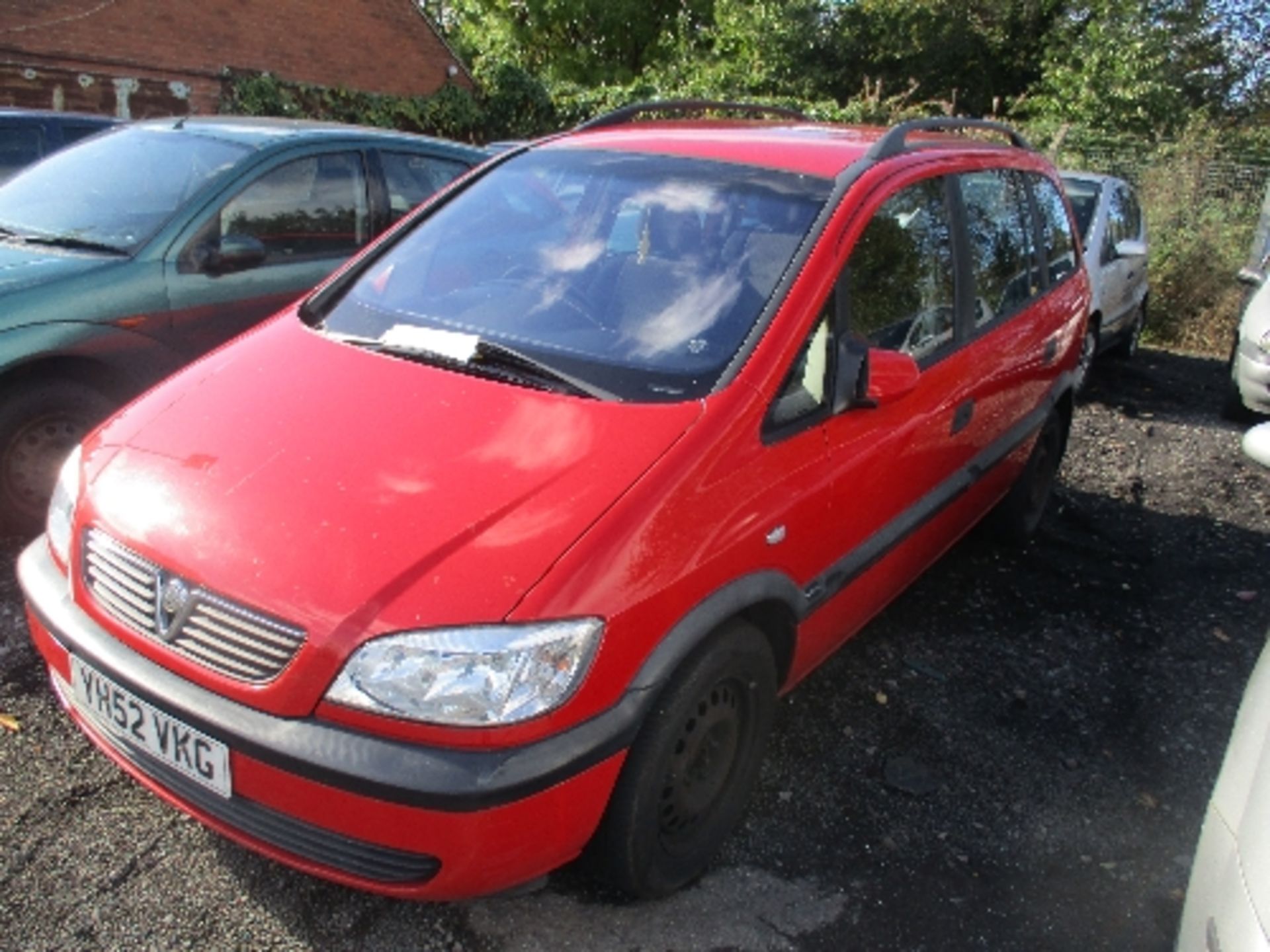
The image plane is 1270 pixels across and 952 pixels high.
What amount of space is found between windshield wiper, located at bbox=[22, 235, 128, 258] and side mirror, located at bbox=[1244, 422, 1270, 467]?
13.1ft

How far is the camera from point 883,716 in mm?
3404

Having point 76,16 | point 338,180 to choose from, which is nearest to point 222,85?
point 76,16

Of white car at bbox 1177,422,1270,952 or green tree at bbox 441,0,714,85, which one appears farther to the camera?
green tree at bbox 441,0,714,85

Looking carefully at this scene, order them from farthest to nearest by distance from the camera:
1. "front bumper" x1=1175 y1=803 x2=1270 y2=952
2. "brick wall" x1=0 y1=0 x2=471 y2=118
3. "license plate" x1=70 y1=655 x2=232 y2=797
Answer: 1. "brick wall" x1=0 y1=0 x2=471 y2=118
2. "license plate" x1=70 y1=655 x2=232 y2=797
3. "front bumper" x1=1175 y1=803 x2=1270 y2=952

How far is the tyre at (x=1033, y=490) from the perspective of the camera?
15.1 feet

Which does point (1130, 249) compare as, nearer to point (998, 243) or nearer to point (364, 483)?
point (998, 243)

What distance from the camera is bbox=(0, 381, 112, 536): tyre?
3869mm

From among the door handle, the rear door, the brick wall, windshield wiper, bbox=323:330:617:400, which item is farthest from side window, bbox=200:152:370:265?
the brick wall

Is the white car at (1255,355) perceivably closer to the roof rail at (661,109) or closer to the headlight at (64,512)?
the roof rail at (661,109)

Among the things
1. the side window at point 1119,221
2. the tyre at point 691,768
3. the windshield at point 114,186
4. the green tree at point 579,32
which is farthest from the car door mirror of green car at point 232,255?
the green tree at point 579,32

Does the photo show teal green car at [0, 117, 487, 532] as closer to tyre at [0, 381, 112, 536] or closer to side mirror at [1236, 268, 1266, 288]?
tyre at [0, 381, 112, 536]

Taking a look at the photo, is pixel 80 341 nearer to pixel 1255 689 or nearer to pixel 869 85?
pixel 1255 689

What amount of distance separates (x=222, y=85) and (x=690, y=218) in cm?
1335

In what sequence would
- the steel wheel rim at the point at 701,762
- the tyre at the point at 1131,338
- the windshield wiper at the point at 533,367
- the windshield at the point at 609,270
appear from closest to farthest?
the steel wheel rim at the point at 701,762, the windshield wiper at the point at 533,367, the windshield at the point at 609,270, the tyre at the point at 1131,338
